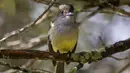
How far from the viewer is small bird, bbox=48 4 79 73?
6.66ft

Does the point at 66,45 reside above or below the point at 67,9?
below

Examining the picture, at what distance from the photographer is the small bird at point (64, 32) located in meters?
2.03

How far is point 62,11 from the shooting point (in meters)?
2.16

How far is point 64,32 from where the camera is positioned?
6.82 feet

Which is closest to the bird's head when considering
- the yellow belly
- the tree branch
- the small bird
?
the small bird

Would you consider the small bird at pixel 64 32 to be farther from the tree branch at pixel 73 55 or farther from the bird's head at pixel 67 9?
the tree branch at pixel 73 55

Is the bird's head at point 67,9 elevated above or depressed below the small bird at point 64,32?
above

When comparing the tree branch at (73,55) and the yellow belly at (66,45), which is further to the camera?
the yellow belly at (66,45)

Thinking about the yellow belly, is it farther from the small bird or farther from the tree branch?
the tree branch

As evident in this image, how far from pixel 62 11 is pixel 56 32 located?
0.15 meters

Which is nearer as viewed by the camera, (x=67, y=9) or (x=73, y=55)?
(x=73, y=55)

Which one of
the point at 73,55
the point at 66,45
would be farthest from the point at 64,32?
the point at 73,55

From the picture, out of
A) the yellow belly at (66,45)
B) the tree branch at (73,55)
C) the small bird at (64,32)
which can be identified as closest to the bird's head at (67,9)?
the small bird at (64,32)

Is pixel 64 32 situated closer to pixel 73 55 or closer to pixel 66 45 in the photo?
pixel 66 45
